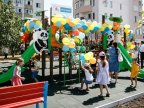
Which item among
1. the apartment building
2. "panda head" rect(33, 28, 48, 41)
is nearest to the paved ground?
"panda head" rect(33, 28, 48, 41)

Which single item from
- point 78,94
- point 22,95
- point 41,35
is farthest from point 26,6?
point 22,95

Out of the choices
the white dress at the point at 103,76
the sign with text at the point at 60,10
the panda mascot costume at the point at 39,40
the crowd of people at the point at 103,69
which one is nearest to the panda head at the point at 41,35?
the panda mascot costume at the point at 39,40

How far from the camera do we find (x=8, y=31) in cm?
2894

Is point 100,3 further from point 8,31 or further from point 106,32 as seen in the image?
point 106,32

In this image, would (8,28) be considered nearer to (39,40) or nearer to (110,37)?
(110,37)

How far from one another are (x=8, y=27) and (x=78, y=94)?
20.2 metres

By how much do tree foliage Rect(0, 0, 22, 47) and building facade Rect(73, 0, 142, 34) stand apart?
26286mm

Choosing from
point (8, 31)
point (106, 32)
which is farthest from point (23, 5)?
point (106, 32)

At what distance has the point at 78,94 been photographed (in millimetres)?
10414

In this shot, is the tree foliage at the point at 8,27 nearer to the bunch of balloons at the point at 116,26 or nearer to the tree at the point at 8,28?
the tree at the point at 8,28

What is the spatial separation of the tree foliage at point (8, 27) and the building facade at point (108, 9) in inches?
1035

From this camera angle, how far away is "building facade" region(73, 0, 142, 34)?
55812 millimetres

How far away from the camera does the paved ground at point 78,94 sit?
355 inches

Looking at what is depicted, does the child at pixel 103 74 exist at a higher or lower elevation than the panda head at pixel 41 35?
lower
